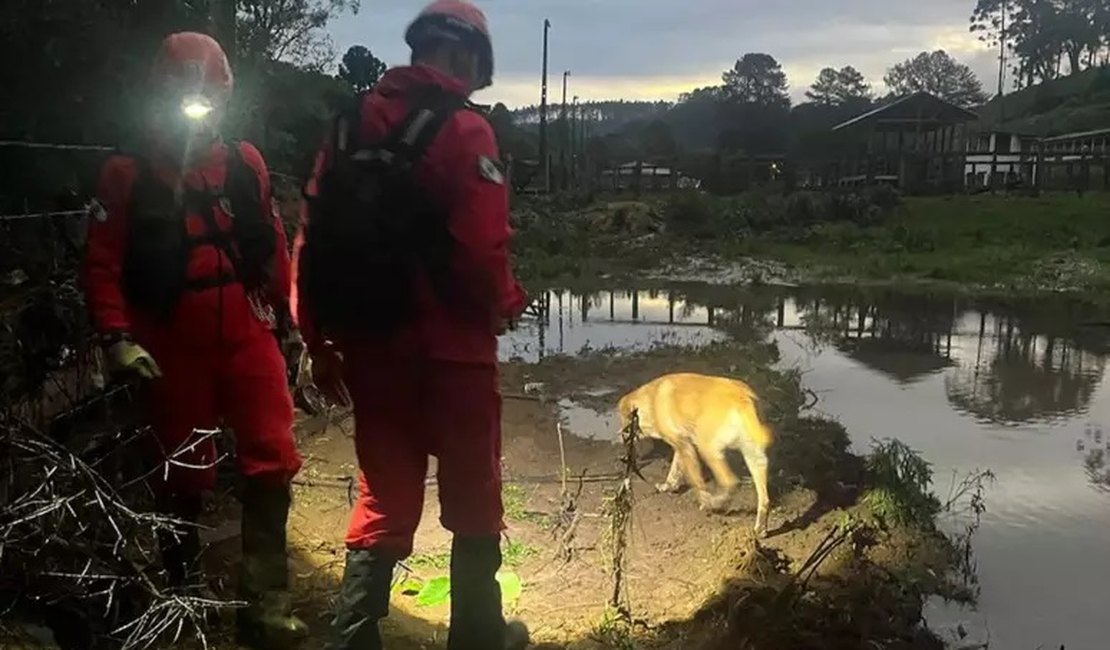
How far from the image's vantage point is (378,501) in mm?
3045

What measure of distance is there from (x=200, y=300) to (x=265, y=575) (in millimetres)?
886

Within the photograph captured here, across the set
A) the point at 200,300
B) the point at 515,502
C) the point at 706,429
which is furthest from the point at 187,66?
the point at 706,429

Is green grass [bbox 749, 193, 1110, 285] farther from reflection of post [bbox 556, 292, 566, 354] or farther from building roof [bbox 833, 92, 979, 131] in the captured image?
building roof [bbox 833, 92, 979, 131]

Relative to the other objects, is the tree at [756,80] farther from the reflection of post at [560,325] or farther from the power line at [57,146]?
the power line at [57,146]

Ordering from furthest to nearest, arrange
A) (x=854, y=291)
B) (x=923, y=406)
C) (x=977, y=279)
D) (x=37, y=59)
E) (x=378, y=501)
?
(x=977, y=279), (x=854, y=291), (x=923, y=406), (x=37, y=59), (x=378, y=501)

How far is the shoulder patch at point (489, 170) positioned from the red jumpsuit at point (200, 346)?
40.6 inches

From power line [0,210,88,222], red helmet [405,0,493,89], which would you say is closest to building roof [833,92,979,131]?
power line [0,210,88,222]

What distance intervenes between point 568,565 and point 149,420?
2285 millimetres

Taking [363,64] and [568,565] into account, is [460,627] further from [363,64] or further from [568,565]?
[363,64]

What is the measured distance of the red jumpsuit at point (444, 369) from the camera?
283 cm

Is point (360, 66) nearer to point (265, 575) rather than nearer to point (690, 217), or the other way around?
point (265, 575)

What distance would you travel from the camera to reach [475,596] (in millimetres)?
3080

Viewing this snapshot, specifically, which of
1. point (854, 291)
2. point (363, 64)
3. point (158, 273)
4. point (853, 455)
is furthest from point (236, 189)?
point (854, 291)

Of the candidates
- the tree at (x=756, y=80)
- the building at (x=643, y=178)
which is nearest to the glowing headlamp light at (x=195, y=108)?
the building at (x=643, y=178)
